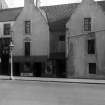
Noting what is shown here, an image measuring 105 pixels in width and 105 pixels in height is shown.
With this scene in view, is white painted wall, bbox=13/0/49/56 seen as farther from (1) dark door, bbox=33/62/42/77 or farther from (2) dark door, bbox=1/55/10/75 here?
(2) dark door, bbox=1/55/10/75

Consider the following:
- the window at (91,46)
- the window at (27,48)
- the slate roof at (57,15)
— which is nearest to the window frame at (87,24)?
the window at (91,46)

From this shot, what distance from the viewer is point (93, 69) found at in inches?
1215

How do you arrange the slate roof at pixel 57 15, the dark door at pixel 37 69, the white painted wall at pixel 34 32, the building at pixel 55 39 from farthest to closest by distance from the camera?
the dark door at pixel 37 69, the white painted wall at pixel 34 32, the slate roof at pixel 57 15, the building at pixel 55 39

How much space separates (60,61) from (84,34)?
504cm

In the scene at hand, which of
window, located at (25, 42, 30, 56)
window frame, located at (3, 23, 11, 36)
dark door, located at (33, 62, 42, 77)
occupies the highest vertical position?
window frame, located at (3, 23, 11, 36)

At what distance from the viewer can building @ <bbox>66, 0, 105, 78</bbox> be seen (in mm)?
30484

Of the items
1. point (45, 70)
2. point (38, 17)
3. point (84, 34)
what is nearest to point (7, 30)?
point (38, 17)

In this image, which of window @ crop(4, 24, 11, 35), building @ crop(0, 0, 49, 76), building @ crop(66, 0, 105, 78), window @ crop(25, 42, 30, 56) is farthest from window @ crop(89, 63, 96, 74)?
window @ crop(4, 24, 11, 35)

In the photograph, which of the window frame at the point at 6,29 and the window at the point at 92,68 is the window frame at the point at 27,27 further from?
the window at the point at 92,68

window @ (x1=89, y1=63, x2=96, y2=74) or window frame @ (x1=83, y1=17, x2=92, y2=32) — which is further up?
window frame @ (x1=83, y1=17, x2=92, y2=32)

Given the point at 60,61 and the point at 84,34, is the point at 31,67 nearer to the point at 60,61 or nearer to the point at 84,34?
the point at 60,61

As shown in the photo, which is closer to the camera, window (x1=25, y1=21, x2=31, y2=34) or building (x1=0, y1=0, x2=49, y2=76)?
building (x1=0, y1=0, x2=49, y2=76)

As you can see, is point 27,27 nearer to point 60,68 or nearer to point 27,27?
point 27,27

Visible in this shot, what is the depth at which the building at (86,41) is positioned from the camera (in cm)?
3048
